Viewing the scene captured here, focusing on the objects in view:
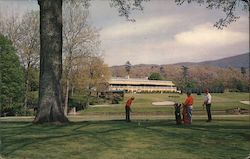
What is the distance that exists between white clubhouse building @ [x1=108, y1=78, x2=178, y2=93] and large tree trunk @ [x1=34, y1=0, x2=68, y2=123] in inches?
3929

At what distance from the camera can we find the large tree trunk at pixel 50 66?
17.6 meters

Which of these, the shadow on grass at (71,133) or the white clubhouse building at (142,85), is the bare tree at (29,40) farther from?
the white clubhouse building at (142,85)

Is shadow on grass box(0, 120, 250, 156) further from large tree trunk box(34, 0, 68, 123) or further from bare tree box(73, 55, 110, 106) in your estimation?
bare tree box(73, 55, 110, 106)

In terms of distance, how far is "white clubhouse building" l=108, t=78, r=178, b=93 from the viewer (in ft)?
398

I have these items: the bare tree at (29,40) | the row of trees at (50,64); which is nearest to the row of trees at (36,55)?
the bare tree at (29,40)

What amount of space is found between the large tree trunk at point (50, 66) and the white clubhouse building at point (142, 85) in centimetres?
9979

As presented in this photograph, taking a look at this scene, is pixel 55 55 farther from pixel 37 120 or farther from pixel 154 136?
pixel 154 136

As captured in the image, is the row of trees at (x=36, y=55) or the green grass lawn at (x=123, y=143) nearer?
the green grass lawn at (x=123, y=143)

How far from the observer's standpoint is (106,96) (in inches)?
3211

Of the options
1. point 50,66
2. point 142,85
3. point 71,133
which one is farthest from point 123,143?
point 142,85

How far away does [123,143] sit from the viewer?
1248 centimetres

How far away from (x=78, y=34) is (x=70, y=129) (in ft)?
131

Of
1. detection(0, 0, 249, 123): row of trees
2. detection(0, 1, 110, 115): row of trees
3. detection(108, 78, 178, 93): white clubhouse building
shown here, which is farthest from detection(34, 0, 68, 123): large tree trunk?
detection(108, 78, 178, 93): white clubhouse building

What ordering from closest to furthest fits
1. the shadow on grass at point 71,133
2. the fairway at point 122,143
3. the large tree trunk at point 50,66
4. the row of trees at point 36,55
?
the fairway at point 122,143
the shadow on grass at point 71,133
the large tree trunk at point 50,66
the row of trees at point 36,55
